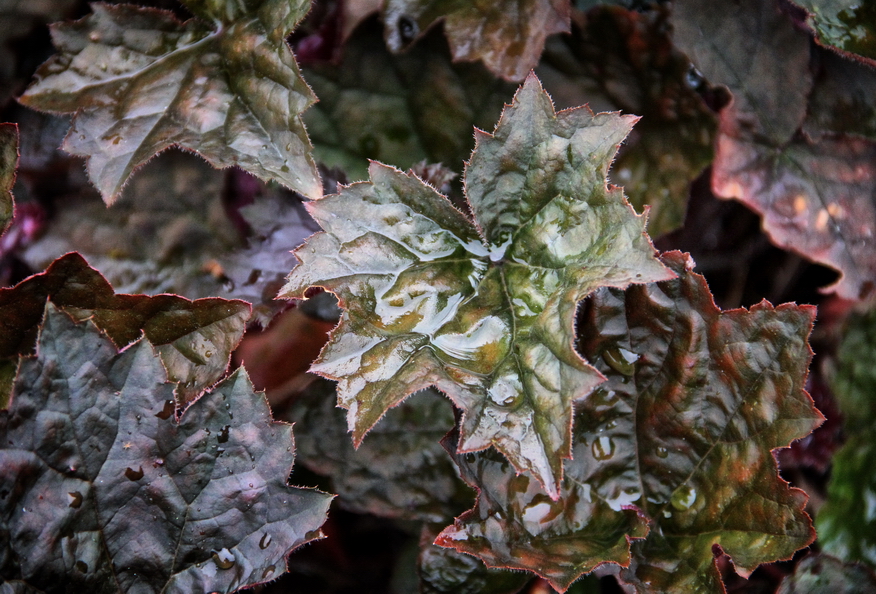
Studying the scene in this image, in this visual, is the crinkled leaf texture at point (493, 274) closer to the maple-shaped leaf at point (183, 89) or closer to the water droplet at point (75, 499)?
the maple-shaped leaf at point (183, 89)

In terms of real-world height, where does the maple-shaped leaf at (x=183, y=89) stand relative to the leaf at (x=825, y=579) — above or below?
above

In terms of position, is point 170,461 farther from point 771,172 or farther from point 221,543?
point 771,172

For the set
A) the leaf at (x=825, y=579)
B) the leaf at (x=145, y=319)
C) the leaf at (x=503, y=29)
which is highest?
the leaf at (x=503, y=29)

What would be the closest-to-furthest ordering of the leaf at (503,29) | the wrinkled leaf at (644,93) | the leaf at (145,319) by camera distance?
the leaf at (145,319) < the leaf at (503,29) < the wrinkled leaf at (644,93)

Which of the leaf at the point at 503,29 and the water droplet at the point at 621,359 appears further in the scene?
the leaf at the point at 503,29

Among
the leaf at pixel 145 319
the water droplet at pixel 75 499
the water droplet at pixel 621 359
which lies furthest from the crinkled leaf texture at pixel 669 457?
the water droplet at pixel 75 499

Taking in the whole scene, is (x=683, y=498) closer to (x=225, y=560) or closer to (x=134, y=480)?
(x=225, y=560)

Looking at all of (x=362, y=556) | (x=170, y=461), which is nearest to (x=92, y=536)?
(x=170, y=461)
